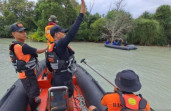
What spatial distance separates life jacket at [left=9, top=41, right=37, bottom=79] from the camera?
5.71 feet

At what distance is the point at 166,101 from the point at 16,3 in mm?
26493

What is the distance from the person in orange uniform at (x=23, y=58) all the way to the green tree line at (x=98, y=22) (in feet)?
53.0

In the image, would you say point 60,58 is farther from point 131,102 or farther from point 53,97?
point 131,102

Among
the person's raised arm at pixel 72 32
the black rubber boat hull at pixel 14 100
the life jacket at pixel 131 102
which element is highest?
the person's raised arm at pixel 72 32

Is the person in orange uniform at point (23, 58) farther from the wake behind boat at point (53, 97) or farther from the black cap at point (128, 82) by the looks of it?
the black cap at point (128, 82)

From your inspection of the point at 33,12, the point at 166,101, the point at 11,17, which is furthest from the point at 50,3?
the point at 166,101

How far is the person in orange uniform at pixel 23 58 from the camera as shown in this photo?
1744 mm

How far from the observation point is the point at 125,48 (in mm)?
12656

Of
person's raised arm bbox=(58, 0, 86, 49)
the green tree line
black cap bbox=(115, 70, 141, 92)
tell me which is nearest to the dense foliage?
the green tree line

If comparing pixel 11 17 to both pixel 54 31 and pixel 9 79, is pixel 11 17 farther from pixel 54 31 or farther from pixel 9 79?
pixel 54 31

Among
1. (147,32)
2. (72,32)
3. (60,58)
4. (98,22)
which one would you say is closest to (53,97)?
(60,58)

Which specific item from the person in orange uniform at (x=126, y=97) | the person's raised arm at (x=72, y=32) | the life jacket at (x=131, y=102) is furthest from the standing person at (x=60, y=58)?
the life jacket at (x=131, y=102)

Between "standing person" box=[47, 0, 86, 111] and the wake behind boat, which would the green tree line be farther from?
"standing person" box=[47, 0, 86, 111]

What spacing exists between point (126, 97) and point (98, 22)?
1959cm
